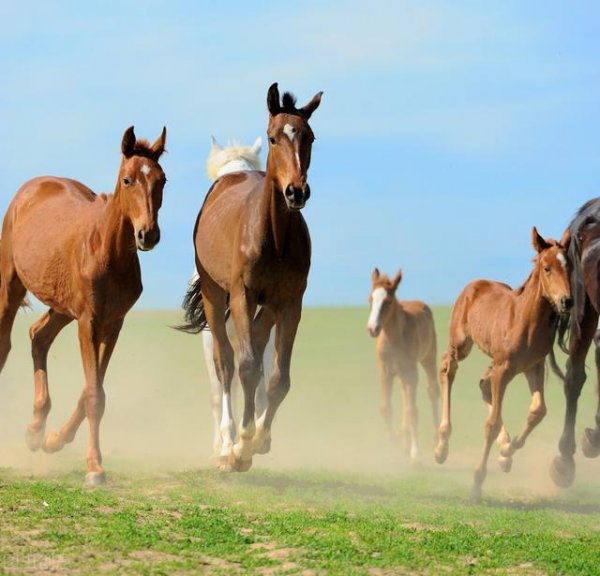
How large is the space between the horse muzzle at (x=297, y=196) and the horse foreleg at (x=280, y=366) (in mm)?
1177

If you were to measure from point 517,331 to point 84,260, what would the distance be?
4.77 metres

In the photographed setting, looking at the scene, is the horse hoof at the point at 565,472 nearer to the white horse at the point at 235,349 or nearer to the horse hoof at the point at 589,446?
the horse hoof at the point at 589,446

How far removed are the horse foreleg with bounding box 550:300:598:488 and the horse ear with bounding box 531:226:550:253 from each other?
3.50ft

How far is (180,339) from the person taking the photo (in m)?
36.4

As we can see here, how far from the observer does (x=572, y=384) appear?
1338 cm

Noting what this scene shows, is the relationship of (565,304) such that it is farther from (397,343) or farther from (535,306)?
(397,343)

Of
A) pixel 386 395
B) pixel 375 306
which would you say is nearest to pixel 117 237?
pixel 375 306

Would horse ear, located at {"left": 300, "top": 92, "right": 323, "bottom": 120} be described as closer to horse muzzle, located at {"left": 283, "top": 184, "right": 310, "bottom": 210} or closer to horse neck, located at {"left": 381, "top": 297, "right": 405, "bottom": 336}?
horse muzzle, located at {"left": 283, "top": 184, "right": 310, "bottom": 210}

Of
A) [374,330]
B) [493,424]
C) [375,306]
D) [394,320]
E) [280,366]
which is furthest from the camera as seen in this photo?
[394,320]

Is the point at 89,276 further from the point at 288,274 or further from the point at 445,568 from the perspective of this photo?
the point at 445,568

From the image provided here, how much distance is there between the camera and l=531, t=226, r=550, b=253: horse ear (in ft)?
41.1

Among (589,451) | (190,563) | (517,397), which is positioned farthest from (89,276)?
(517,397)

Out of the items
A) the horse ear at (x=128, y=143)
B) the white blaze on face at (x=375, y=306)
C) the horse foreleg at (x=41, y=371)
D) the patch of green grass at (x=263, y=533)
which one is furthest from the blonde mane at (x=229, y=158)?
the patch of green grass at (x=263, y=533)

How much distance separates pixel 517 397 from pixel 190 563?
18.3 meters
